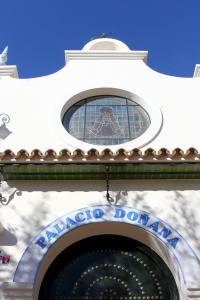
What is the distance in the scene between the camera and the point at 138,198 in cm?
745

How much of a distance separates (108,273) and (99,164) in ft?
6.08

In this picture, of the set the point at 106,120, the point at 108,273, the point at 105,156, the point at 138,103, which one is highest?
the point at 138,103

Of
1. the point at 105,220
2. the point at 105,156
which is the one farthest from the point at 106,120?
the point at 105,220

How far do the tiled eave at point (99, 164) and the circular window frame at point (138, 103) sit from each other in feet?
2.78

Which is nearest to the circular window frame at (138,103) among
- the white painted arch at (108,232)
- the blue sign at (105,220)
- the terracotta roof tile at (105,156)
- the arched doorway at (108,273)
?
the terracotta roof tile at (105,156)

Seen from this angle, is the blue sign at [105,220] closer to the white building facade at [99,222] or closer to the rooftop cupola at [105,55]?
the white building facade at [99,222]

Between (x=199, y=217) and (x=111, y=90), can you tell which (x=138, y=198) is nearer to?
(x=199, y=217)

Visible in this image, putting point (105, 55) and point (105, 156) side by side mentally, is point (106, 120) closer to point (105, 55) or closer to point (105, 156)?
point (105, 55)

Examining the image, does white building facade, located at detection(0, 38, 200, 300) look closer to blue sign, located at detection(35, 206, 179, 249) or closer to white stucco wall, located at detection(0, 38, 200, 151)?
blue sign, located at detection(35, 206, 179, 249)

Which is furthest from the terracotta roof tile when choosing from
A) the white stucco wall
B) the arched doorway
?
the arched doorway

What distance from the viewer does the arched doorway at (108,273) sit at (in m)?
7.28

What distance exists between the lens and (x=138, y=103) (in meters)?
9.64

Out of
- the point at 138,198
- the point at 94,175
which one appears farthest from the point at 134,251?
the point at 94,175

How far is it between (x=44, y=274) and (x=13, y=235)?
0.91 m
